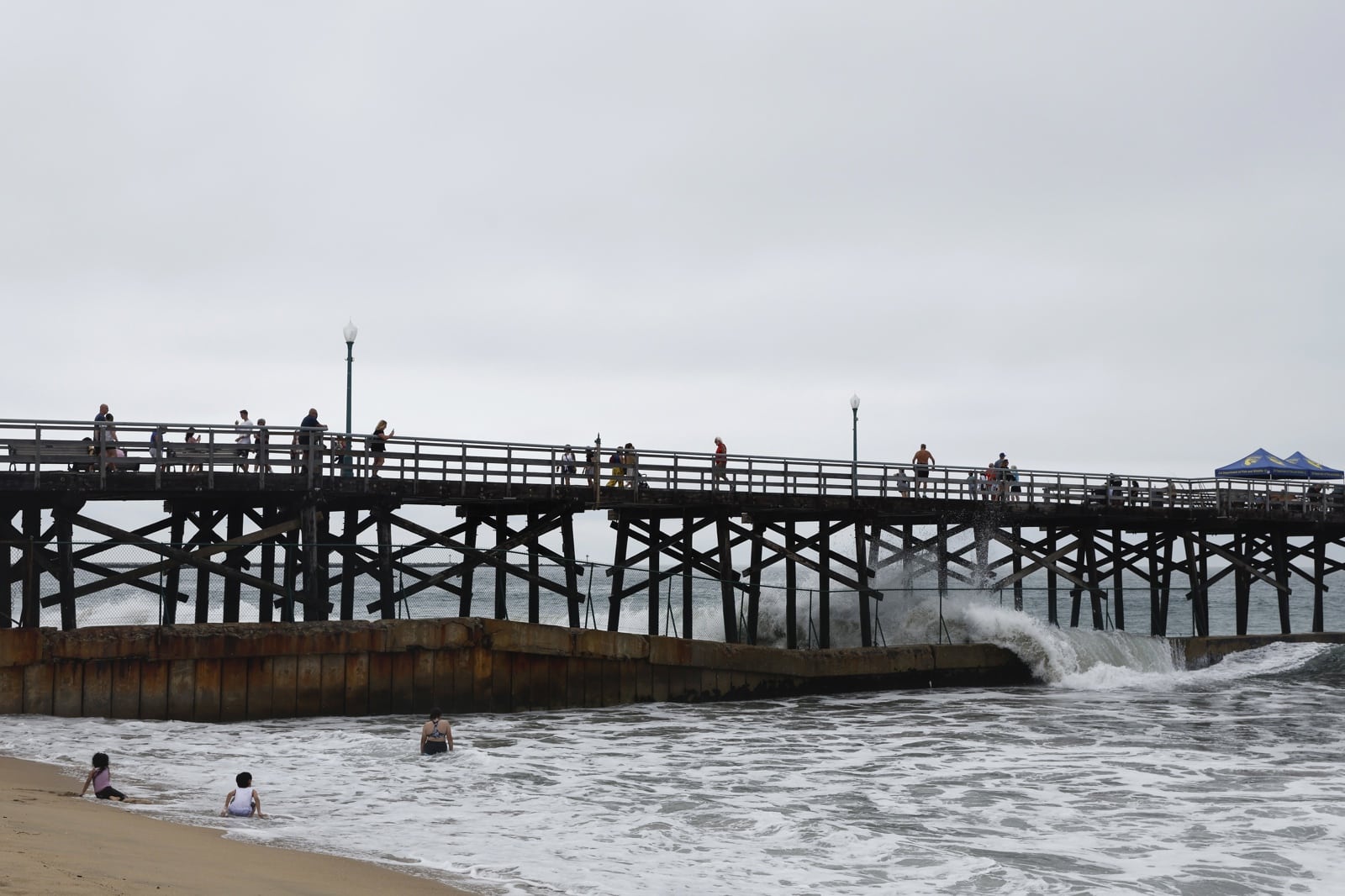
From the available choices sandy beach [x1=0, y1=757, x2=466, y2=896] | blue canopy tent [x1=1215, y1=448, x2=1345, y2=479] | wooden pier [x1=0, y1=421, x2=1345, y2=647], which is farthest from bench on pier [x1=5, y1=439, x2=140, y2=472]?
blue canopy tent [x1=1215, y1=448, x2=1345, y2=479]

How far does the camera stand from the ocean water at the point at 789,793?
12.4m

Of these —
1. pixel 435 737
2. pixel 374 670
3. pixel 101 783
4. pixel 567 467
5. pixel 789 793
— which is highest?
pixel 567 467

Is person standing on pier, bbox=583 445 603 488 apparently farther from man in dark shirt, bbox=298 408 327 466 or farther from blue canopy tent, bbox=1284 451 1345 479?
blue canopy tent, bbox=1284 451 1345 479

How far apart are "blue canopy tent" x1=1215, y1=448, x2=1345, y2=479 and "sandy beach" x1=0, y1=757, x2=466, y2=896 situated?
37.0 m

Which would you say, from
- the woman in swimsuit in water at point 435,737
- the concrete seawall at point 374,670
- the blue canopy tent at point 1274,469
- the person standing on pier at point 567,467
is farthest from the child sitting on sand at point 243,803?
the blue canopy tent at point 1274,469

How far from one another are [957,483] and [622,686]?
11691mm

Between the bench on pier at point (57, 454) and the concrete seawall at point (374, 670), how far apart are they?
3677 millimetres

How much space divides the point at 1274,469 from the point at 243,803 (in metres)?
37.4

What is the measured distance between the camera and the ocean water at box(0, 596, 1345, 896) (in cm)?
1241

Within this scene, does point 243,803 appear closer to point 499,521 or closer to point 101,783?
point 101,783

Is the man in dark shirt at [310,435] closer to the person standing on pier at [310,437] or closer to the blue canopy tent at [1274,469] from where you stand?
the person standing on pier at [310,437]

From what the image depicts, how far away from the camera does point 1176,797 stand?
53.0ft

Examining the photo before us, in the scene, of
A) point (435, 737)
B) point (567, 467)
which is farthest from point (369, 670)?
point (567, 467)

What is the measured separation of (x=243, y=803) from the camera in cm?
1370
